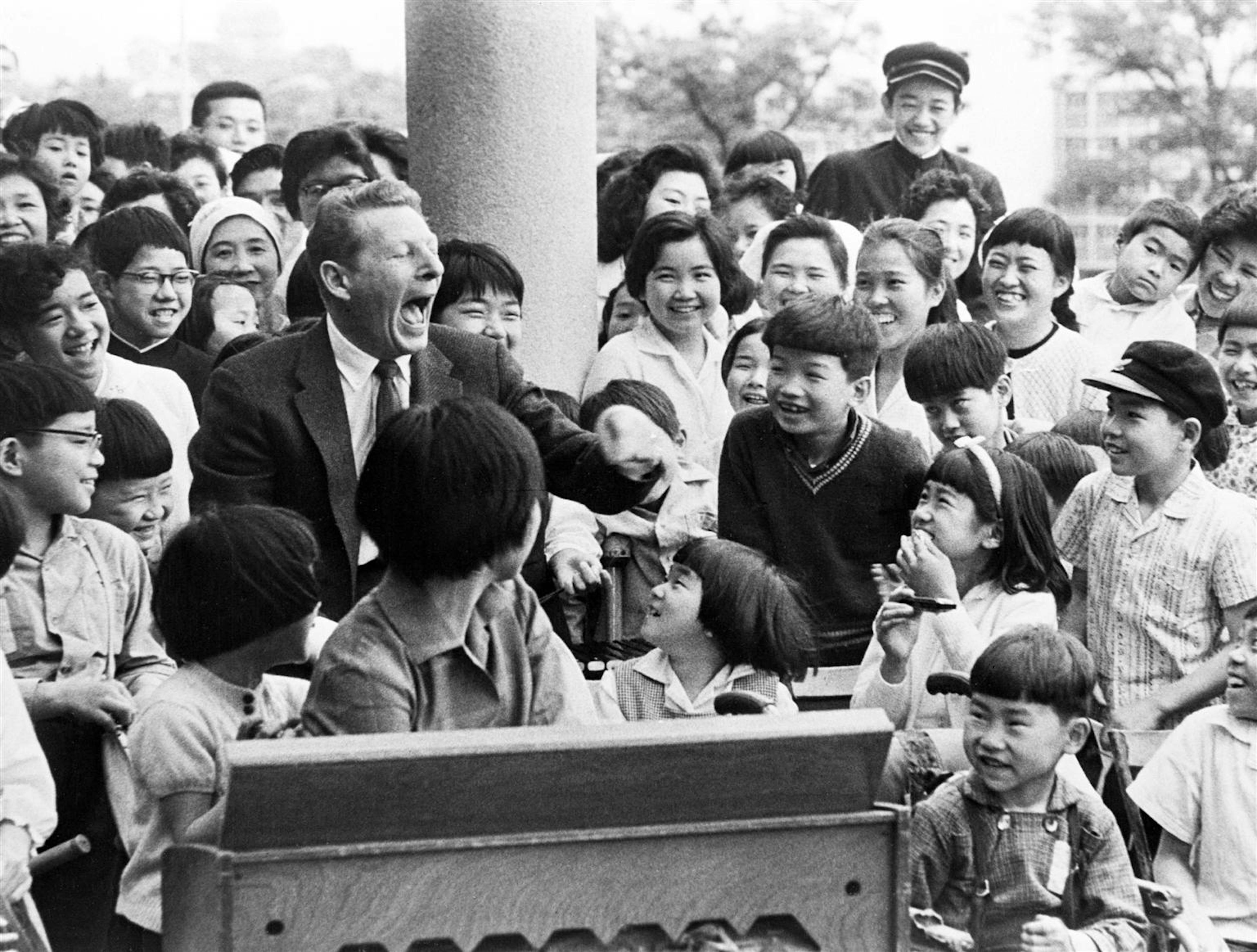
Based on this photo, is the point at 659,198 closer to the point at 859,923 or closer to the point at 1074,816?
the point at 1074,816

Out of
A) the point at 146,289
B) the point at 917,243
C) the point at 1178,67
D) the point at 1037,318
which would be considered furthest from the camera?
the point at 1178,67

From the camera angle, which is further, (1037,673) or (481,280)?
(481,280)

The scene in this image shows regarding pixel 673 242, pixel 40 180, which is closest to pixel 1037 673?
pixel 673 242

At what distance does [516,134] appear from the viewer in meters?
5.43

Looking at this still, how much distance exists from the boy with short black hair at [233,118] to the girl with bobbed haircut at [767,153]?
2430mm

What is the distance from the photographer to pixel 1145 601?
468 cm

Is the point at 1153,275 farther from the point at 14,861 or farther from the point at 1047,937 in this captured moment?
the point at 14,861

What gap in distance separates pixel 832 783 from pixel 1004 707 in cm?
130

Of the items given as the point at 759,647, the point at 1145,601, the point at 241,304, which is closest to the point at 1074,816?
the point at 759,647

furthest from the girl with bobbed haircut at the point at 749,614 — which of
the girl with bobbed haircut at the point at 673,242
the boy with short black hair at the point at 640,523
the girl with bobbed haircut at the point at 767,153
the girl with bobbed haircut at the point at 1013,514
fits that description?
the girl with bobbed haircut at the point at 767,153

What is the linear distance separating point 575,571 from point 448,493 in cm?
208

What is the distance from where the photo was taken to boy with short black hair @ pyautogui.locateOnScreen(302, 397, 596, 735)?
2.73m

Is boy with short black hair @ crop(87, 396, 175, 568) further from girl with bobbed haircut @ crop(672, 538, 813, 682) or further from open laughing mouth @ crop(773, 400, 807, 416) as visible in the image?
open laughing mouth @ crop(773, 400, 807, 416)

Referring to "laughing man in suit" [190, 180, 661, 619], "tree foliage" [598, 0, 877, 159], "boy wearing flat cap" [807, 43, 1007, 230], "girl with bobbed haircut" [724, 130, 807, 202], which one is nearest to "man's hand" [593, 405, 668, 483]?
"laughing man in suit" [190, 180, 661, 619]
